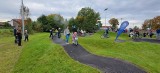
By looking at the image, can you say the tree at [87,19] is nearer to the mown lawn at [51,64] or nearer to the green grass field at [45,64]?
Answer: the green grass field at [45,64]

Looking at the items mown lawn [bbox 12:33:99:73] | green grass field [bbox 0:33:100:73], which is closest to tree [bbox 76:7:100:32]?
green grass field [bbox 0:33:100:73]

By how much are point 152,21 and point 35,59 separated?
85938 mm

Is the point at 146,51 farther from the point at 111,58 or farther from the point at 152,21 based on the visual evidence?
the point at 152,21

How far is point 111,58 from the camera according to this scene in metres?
17.3

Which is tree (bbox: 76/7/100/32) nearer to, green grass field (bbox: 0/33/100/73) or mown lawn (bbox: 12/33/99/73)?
green grass field (bbox: 0/33/100/73)

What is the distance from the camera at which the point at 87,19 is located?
7894cm

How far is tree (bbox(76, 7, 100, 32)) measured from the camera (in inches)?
2968

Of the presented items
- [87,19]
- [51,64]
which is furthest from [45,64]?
[87,19]

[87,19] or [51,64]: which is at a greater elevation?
[87,19]

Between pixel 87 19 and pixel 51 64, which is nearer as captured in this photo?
pixel 51 64

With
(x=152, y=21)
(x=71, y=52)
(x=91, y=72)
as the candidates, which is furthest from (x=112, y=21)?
(x=91, y=72)

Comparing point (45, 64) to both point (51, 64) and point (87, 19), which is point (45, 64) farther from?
point (87, 19)

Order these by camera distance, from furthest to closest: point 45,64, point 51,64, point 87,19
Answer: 1. point 87,19
2. point 45,64
3. point 51,64

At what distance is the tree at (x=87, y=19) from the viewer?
75.4 m
